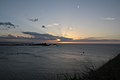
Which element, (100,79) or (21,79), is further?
(21,79)

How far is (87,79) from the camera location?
32.0ft

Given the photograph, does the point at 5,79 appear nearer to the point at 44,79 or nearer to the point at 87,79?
the point at 44,79

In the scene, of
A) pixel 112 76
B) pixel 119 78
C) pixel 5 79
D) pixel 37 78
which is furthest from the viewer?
pixel 37 78

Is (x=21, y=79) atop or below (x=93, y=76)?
below

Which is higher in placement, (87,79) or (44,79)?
(87,79)

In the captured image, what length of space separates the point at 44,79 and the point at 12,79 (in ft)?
17.4

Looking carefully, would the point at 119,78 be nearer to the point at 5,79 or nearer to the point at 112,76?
the point at 112,76

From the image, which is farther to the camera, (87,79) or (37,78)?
(37,78)

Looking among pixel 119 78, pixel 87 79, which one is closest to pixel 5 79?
pixel 87 79

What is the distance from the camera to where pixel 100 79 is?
945 centimetres

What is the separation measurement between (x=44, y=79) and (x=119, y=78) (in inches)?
758

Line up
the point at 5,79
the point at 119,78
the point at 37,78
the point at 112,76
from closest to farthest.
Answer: the point at 119,78, the point at 112,76, the point at 5,79, the point at 37,78

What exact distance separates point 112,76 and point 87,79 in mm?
1523

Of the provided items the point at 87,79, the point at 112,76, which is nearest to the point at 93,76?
the point at 87,79
